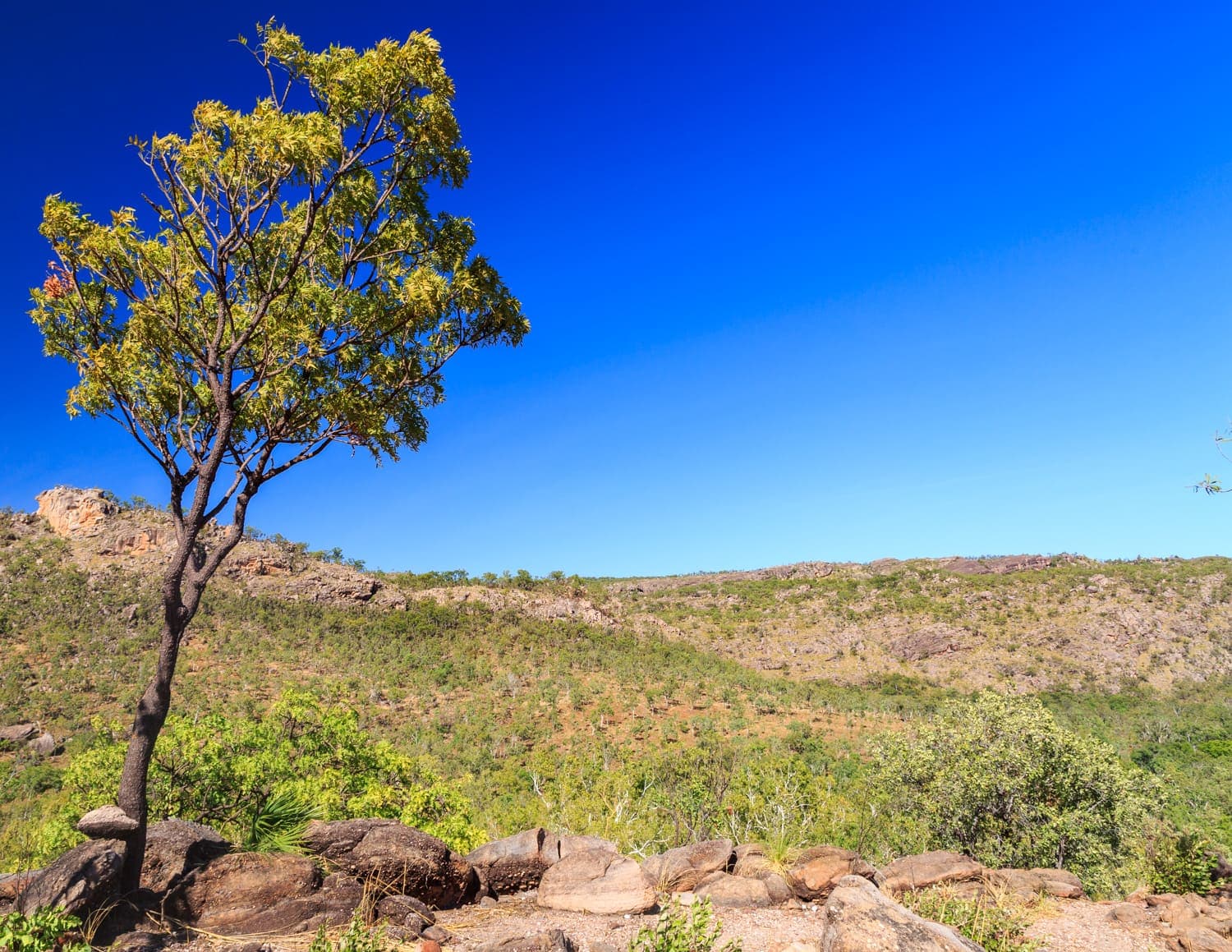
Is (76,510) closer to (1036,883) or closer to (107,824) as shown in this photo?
(107,824)

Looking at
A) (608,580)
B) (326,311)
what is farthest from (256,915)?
(608,580)

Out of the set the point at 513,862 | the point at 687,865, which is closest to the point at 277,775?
the point at 513,862

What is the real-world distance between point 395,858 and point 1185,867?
1420 centimetres

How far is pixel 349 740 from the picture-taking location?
Answer: 15406mm

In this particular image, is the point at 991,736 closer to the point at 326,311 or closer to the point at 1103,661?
the point at 326,311

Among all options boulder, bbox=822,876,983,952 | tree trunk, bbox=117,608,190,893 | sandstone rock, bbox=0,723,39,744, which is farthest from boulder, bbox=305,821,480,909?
sandstone rock, bbox=0,723,39,744

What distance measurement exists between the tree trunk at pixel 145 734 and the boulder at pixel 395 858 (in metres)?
1.88

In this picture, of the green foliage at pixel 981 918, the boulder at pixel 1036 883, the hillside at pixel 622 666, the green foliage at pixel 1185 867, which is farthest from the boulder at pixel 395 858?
the green foliage at pixel 1185 867

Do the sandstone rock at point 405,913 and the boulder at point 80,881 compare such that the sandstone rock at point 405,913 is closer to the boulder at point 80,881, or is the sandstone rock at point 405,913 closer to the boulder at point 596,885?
the boulder at point 596,885

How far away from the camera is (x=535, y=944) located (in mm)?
5527

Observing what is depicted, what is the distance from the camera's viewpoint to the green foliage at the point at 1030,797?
53.1ft

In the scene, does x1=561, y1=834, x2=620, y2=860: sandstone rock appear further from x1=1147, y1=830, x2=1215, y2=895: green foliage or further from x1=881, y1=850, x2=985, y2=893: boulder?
x1=1147, y1=830, x2=1215, y2=895: green foliage

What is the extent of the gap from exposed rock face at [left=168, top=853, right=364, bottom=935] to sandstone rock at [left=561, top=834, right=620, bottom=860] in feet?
9.55

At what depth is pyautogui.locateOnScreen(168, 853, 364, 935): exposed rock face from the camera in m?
6.57
